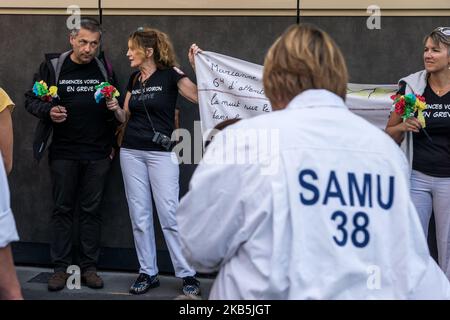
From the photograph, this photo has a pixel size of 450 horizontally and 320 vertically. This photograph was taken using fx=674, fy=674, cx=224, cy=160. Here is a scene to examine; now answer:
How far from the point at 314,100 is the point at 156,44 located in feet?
12.0

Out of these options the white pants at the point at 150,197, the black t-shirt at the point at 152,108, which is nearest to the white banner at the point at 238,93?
the black t-shirt at the point at 152,108

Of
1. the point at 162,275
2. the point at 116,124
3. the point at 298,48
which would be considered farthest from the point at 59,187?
the point at 298,48

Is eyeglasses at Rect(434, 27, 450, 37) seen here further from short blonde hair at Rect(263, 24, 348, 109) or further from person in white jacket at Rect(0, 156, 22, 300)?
person in white jacket at Rect(0, 156, 22, 300)

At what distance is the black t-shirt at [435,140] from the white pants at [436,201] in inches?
2.4

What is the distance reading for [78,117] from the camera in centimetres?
570

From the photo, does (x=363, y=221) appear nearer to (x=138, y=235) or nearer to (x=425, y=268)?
(x=425, y=268)

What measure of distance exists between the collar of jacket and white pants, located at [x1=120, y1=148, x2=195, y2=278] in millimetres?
3461

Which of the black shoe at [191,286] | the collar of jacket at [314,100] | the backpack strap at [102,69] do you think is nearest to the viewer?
the collar of jacket at [314,100]

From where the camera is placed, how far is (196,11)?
19.7 ft

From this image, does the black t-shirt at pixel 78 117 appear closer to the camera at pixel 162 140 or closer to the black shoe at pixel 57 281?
the camera at pixel 162 140

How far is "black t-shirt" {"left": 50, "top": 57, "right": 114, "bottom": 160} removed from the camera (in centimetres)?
570

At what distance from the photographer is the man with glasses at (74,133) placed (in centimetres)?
569

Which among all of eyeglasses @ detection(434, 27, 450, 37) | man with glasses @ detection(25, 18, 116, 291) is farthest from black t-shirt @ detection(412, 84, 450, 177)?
man with glasses @ detection(25, 18, 116, 291)

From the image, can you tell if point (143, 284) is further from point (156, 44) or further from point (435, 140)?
point (435, 140)
